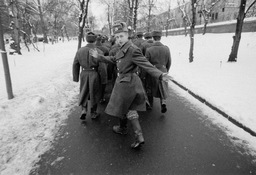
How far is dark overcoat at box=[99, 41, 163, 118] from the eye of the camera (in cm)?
275

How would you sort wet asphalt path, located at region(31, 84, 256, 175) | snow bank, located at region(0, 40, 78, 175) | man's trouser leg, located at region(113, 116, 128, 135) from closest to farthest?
wet asphalt path, located at region(31, 84, 256, 175) → snow bank, located at region(0, 40, 78, 175) → man's trouser leg, located at region(113, 116, 128, 135)

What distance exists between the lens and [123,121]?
351 cm

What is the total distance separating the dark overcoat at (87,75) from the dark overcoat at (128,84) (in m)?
1.17

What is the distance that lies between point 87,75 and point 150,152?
2.29 meters

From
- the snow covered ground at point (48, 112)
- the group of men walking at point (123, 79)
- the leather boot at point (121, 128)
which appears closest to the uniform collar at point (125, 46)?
the group of men walking at point (123, 79)

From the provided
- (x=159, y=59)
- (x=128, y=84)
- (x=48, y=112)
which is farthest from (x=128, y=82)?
(x=48, y=112)

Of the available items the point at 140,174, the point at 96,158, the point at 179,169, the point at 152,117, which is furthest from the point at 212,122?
the point at 96,158

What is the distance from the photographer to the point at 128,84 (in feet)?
9.43

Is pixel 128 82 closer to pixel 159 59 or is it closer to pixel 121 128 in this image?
pixel 121 128

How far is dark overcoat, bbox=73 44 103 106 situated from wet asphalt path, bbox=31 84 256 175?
64cm

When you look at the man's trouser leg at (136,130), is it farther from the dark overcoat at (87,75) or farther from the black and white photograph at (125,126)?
the dark overcoat at (87,75)

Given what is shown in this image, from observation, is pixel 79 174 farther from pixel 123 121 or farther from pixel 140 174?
pixel 123 121

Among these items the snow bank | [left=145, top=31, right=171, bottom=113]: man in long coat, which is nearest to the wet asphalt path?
the snow bank

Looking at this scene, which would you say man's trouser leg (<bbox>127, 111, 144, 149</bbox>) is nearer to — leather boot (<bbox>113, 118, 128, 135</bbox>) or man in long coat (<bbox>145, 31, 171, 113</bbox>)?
leather boot (<bbox>113, 118, 128, 135</bbox>)
